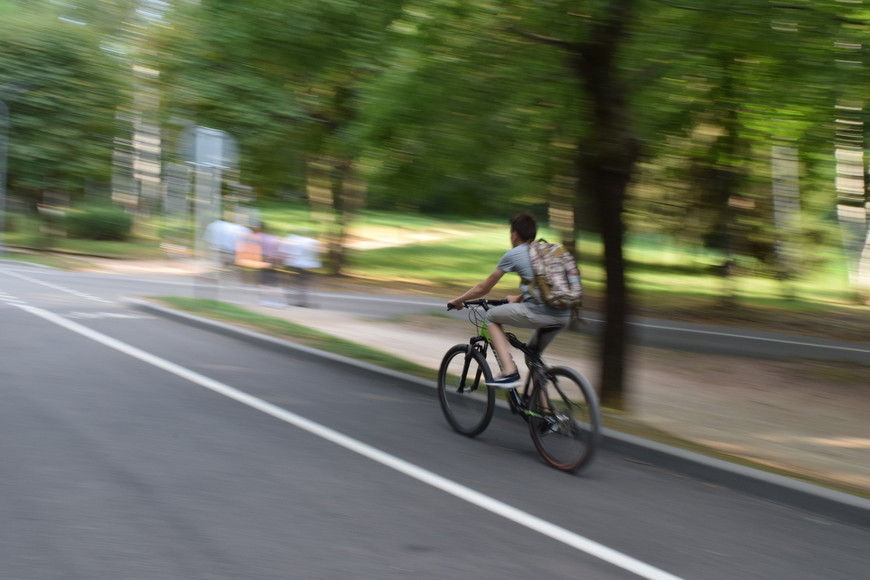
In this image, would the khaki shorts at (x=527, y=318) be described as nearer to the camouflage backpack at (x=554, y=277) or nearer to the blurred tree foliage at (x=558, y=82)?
the camouflage backpack at (x=554, y=277)

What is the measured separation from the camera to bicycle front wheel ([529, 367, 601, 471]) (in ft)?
20.8

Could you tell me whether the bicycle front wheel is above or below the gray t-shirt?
below

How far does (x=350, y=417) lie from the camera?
7957 millimetres

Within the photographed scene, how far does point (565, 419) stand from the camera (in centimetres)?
659

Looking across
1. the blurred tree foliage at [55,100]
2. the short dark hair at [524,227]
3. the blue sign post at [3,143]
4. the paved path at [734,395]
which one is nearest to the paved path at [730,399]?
the paved path at [734,395]

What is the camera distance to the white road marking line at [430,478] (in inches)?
186

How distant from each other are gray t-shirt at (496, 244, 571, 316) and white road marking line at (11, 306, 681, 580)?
154cm

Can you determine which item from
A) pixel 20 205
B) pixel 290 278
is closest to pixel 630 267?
pixel 290 278

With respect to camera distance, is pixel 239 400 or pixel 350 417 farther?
pixel 239 400

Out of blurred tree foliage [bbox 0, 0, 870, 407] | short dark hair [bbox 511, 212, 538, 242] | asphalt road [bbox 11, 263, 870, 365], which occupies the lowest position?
asphalt road [bbox 11, 263, 870, 365]

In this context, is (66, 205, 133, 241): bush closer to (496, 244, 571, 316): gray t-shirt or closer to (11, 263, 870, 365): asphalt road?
(11, 263, 870, 365): asphalt road

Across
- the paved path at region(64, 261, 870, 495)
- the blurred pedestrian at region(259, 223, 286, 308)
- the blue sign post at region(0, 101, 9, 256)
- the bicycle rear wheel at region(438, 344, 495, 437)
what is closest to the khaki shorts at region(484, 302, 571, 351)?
the bicycle rear wheel at region(438, 344, 495, 437)

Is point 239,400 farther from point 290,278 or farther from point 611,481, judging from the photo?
→ point 290,278

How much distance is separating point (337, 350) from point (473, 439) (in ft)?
15.1
